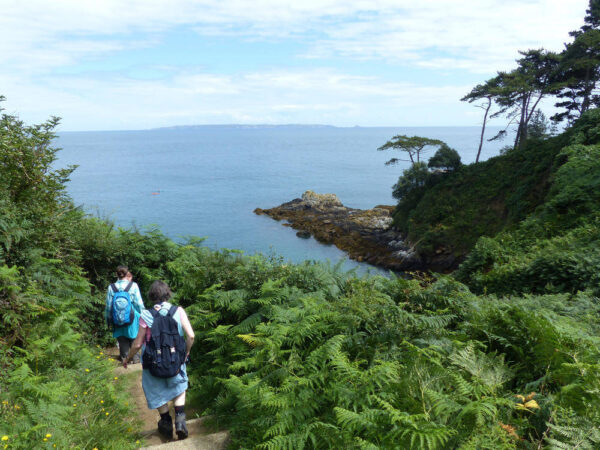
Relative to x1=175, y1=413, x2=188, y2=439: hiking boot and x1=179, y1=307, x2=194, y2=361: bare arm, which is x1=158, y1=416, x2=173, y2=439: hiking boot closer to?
x1=175, y1=413, x2=188, y2=439: hiking boot

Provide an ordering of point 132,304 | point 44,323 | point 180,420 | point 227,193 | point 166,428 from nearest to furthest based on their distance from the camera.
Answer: point 180,420
point 166,428
point 44,323
point 132,304
point 227,193

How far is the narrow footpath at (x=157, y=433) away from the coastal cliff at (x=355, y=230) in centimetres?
3003

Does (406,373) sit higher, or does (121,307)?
(406,373)

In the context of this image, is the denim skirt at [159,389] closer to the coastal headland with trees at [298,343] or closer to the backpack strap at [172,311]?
the coastal headland with trees at [298,343]

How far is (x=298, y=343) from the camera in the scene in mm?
4832

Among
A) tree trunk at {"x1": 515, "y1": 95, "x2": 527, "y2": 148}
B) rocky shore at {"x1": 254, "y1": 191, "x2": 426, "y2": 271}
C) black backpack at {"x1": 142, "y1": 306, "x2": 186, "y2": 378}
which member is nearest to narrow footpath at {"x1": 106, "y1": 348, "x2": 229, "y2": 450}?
black backpack at {"x1": 142, "y1": 306, "x2": 186, "y2": 378}

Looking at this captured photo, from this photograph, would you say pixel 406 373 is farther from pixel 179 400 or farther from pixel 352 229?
pixel 352 229

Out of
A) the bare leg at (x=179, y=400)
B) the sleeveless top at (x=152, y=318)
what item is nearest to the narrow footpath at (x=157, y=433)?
the bare leg at (x=179, y=400)

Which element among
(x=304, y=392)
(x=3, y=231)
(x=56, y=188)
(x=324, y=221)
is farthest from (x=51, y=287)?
(x=324, y=221)

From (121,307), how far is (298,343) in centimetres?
332

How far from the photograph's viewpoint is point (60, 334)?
604 cm

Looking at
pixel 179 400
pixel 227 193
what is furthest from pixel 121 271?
pixel 227 193

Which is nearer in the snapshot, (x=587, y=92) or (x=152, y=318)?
(x=152, y=318)

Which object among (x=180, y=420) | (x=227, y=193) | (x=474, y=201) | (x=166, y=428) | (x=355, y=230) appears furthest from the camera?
(x=227, y=193)
